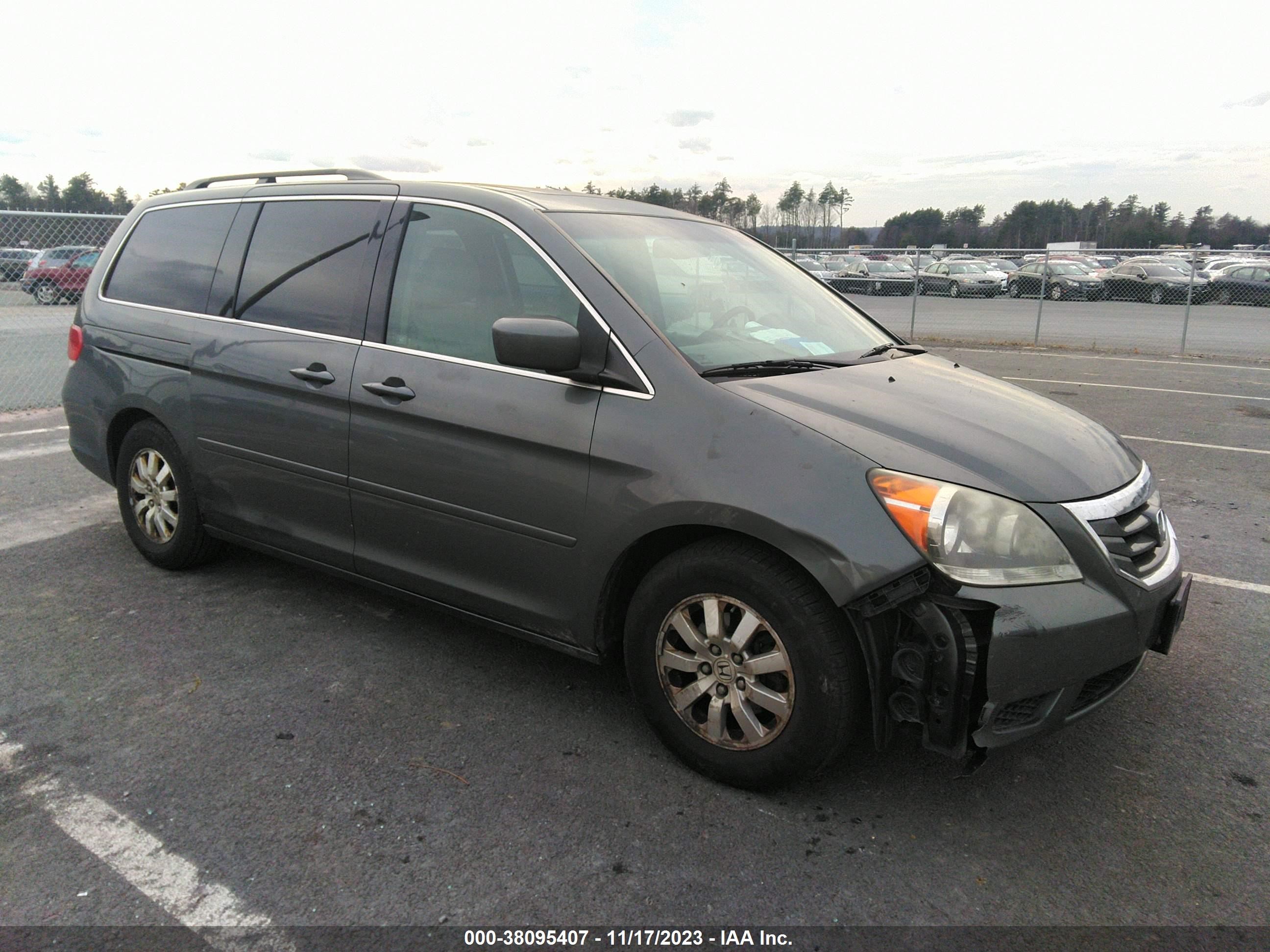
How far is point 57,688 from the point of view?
11.0 feet

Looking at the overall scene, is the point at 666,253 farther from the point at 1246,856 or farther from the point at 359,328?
the point at 1246,856

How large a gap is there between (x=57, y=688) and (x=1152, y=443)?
7.86 meters

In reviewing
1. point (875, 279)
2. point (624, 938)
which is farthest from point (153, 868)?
point (875, 279)

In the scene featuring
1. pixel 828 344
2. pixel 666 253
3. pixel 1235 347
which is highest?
pixel 666 253

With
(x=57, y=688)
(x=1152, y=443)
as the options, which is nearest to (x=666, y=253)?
(x=57, y=688)

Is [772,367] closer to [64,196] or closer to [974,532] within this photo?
[974,532]

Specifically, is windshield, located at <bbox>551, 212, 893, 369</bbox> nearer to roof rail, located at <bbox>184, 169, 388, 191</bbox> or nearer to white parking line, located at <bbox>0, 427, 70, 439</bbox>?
roof rail, located at <bbox>184, 169, 388, 191</bbox>

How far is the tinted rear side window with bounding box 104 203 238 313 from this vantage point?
165 inches

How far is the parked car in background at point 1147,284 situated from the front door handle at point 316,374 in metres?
25.7

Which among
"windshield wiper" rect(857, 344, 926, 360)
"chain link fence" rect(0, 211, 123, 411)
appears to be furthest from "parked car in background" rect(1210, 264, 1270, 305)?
"chain link fence" rect(0, 211, 123, 411)

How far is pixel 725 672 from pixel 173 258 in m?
3.42

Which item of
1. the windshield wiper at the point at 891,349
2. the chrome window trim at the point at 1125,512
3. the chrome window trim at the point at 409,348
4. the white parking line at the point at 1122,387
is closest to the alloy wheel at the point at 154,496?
the chrome window trim at the point at 409,348

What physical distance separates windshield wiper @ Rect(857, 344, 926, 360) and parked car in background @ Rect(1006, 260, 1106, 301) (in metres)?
23.4

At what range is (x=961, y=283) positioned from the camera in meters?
29.2
